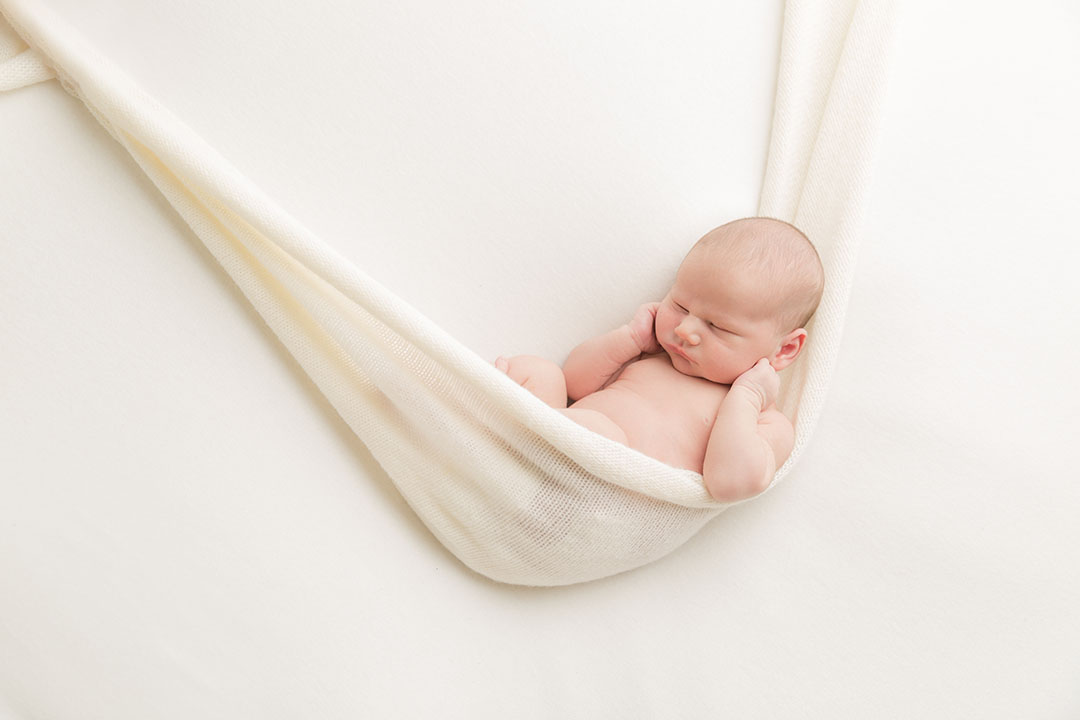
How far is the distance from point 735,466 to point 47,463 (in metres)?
0.68

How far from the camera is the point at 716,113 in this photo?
1.04 m

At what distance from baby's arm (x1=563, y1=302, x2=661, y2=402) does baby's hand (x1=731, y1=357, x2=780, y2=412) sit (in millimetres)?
114

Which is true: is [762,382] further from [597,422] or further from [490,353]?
[490,353]

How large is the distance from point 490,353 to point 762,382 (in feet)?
1.01

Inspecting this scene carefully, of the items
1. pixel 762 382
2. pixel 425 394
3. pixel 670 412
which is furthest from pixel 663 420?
pixel 425 394

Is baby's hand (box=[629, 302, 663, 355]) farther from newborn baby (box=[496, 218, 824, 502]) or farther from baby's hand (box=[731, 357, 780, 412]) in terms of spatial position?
baby's hand (box=[731, 357, 780, 412])

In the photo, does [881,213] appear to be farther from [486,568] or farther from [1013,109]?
[486,568]

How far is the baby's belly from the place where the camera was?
93 cm

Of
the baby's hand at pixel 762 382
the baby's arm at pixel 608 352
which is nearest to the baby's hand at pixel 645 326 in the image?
the baby's arm at pixel 608 352

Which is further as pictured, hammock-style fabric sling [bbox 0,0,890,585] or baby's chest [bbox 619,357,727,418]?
baby's chest [bbox 619,357,727,418]

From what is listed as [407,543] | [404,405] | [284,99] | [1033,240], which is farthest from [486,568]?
[1033,240]

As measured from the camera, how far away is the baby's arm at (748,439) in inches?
34.4

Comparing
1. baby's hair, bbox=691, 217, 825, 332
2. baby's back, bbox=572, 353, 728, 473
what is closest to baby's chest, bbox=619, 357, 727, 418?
baby's back, bbox=572, 353, 728, 473

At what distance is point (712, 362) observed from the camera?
3.15 feet
